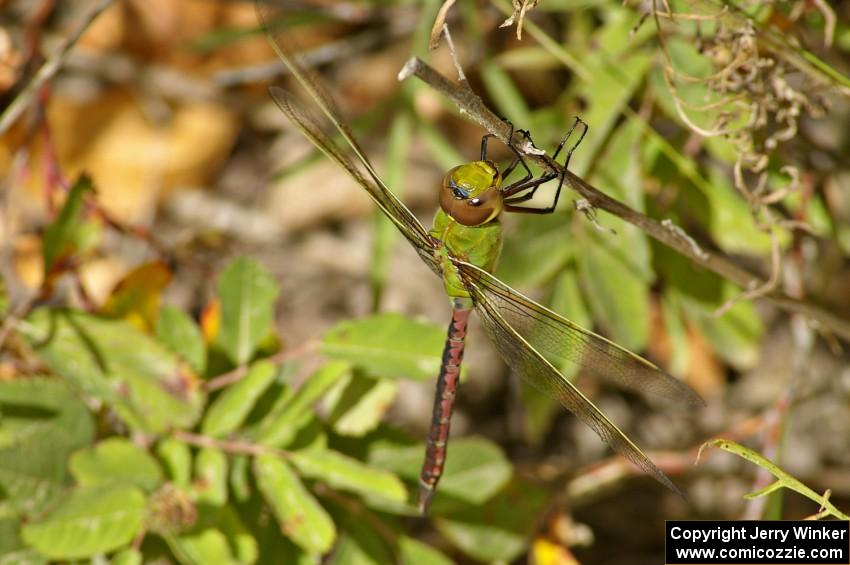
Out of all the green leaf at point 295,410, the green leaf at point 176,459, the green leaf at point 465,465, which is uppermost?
the green leaf at point 295,410

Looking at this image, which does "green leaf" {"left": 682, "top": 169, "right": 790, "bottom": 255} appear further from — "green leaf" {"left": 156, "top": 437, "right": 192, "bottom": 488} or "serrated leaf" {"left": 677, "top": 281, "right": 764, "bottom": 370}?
"green leaf" {"left": 156, "top": 437, "right": 192, "bottom": 488}

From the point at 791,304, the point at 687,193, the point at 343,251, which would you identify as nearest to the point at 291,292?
the point at 343,251

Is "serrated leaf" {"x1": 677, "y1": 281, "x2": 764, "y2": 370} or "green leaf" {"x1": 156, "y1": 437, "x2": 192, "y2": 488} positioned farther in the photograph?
"serrated leaf" {"x1": 677, "y1": 281, "x2": 764, "y2": 370}

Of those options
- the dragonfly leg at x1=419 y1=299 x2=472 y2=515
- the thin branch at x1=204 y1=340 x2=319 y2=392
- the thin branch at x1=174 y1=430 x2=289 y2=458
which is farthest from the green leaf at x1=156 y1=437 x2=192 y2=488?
the dragonfly leg at x1=419 y1=299 x2=472 y2=515

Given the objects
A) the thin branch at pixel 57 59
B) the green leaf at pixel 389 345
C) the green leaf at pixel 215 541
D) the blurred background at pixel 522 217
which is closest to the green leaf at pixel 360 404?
the green leaf at pixel 389 345

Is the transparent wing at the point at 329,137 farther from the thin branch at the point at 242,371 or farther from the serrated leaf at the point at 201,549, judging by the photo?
the serrated leaf at the point at 201,549
